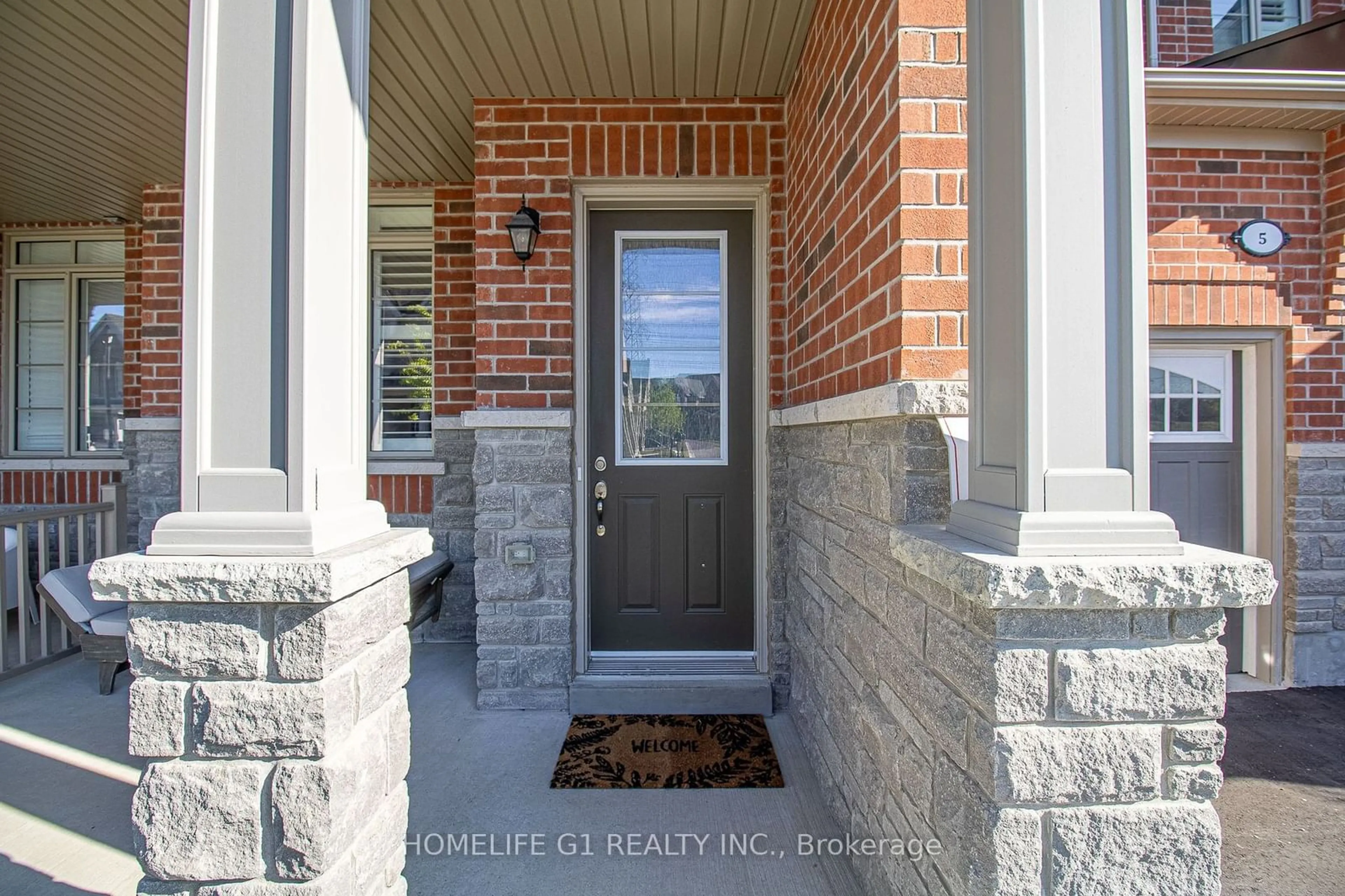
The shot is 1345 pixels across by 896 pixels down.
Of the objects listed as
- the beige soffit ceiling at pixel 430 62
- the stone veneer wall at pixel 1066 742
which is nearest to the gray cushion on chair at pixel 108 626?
the beige soffit ceiling at pixel 430 62

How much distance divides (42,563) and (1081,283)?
5.54m

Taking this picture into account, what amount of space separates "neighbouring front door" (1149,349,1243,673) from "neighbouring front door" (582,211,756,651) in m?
2.37

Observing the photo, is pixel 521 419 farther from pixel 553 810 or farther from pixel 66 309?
pixel 66 309

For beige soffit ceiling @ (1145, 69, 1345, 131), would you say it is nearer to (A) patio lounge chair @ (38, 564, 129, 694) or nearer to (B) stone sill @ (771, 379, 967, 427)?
(B) stone sill @ (771, 379, 967, 427)

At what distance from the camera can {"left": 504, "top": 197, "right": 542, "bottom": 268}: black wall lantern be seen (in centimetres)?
319

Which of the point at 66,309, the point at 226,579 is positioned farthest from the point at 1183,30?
the point at 66,309

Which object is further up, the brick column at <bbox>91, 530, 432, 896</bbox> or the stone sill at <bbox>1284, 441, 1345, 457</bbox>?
the stone sill at <bbox>1284, 441, 1345, 457</bbox>

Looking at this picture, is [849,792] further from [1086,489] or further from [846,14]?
[846,14]

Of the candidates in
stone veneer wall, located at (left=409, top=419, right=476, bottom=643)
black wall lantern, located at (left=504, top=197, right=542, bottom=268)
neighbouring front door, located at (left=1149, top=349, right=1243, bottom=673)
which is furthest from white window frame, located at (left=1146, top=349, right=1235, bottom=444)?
stone veneer wall, located at (left=409, top=419, right=476, bottom=643)

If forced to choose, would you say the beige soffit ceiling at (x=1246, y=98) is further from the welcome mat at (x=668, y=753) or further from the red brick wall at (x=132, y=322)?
the red brick wall at (x=132, y=322)

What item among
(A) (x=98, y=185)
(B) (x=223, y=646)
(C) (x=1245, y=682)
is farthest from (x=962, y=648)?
A: (A) (x=98, y=185)

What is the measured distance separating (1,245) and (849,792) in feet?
25.1

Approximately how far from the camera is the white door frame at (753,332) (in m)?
3.40

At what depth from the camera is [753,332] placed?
3.49m
